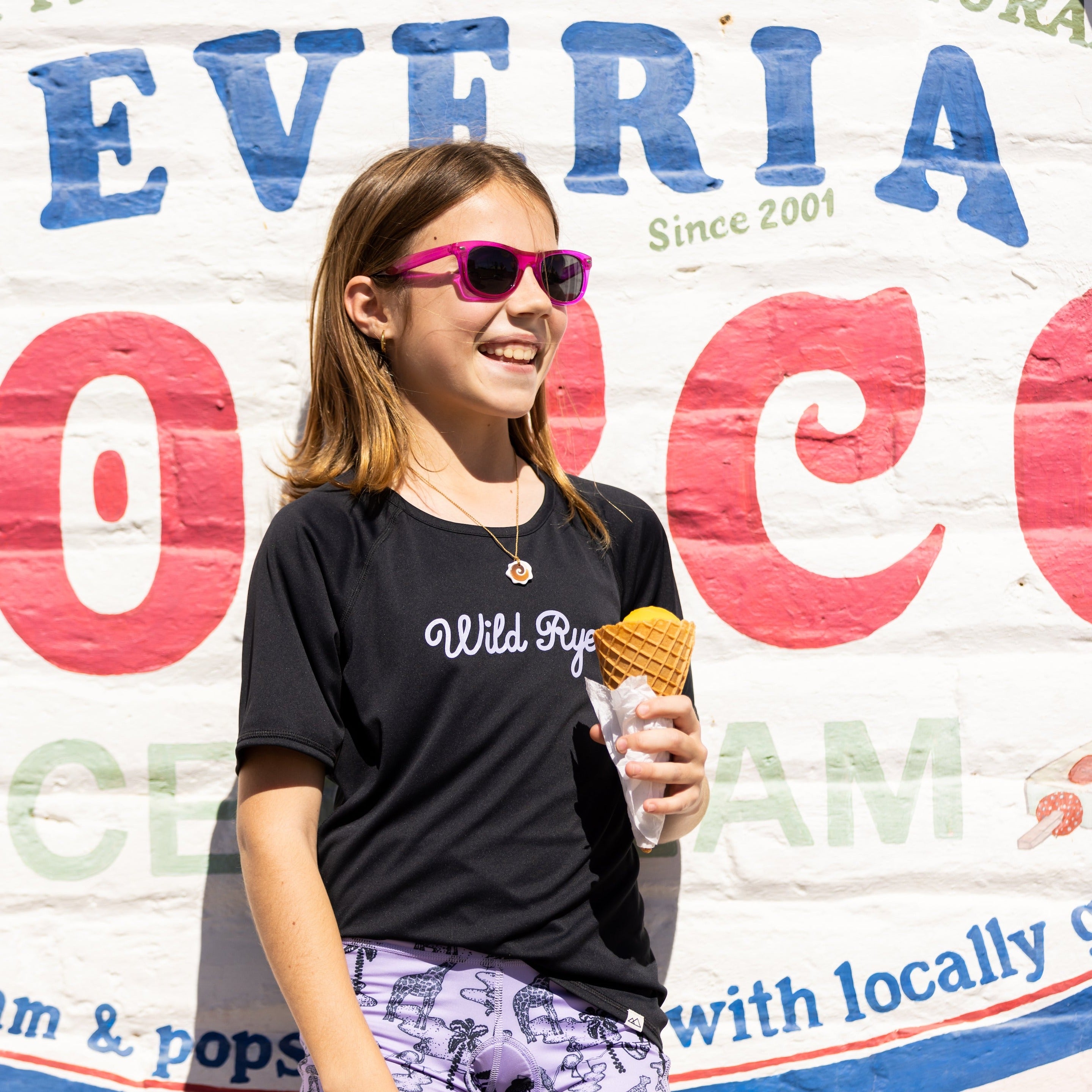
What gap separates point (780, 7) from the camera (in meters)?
2.02

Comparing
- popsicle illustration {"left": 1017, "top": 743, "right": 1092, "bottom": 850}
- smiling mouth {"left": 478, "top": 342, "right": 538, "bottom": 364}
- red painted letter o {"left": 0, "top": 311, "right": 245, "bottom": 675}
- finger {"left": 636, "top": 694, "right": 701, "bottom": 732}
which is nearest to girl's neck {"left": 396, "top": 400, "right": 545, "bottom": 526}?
smiling mouth {"left": 478, "top": 342, "right": 538, "bottom": 364}

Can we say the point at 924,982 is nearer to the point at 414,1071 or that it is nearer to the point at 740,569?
the point at 740,569

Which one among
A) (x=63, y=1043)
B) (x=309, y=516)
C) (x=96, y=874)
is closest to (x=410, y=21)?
(x=309, y=516)

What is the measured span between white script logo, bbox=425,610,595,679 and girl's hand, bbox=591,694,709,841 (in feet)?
0.38

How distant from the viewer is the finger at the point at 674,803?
138cm

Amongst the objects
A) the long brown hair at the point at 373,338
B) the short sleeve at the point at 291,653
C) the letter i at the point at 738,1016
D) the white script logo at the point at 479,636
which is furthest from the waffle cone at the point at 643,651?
the letter i at the point at 738,1016

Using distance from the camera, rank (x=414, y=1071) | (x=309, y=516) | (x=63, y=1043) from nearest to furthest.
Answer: (x=414, y=1071)
(x=309, y=516)
(x=63, y=1043)

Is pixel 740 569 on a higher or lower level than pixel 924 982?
higher

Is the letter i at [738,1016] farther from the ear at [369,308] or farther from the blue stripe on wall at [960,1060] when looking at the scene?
the ear at [369,308]

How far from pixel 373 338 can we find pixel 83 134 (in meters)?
0.83

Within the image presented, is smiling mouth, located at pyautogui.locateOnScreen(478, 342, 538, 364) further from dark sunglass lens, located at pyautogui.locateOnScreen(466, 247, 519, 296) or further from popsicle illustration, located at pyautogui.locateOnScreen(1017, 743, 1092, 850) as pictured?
popsicle illustration, located at pyautogui.locateOnScreen(1017, 743, 1092, 850)

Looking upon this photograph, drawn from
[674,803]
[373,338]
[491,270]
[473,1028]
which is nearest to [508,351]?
[491,270]

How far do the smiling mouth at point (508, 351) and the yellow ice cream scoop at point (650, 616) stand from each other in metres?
0.40

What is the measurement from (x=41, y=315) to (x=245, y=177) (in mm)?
454
